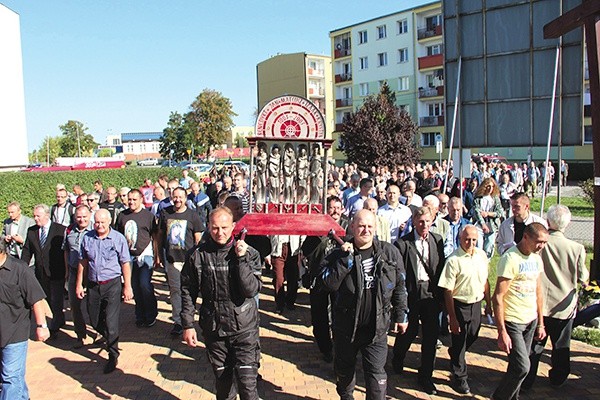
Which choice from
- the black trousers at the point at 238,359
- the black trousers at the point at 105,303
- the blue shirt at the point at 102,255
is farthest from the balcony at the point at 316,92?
the black trousers at the point at 238,359

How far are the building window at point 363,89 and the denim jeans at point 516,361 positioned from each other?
5009cm

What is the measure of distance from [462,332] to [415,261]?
0.85 m

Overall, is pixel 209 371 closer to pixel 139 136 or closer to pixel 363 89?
pixel 363 89

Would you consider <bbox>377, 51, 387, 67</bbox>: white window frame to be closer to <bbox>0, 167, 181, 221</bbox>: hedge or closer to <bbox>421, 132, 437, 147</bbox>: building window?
<bbox>421, 132, 437, 147</bbox>: building window

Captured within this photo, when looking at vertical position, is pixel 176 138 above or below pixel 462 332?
above

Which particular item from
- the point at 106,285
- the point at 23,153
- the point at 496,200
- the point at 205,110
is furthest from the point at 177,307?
the point at 205,110

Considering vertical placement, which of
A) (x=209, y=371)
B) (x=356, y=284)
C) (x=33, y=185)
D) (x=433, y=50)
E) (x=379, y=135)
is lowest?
(x=209, y=371)

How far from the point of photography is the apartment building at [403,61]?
4744cm

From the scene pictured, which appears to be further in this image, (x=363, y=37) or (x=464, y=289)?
(x=363, y=37)

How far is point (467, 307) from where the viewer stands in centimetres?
559

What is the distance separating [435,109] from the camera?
48844 millimetres

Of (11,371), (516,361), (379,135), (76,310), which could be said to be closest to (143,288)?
(76,310)

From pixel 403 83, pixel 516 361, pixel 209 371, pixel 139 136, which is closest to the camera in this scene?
pixel 516 361

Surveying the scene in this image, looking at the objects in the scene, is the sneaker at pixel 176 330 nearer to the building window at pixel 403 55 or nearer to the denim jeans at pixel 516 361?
the denim jeans at pixel 516 361
